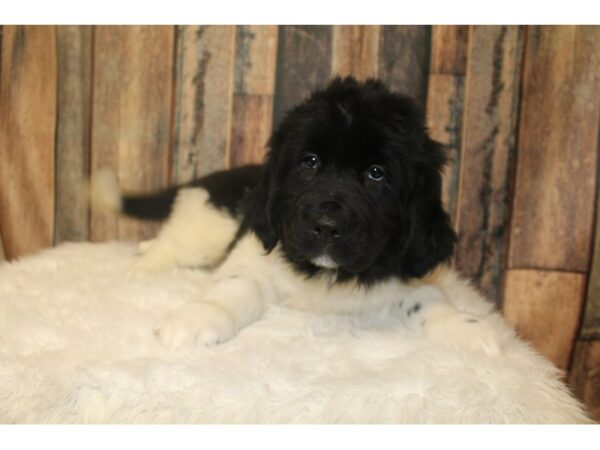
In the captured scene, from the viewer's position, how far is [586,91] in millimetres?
2439

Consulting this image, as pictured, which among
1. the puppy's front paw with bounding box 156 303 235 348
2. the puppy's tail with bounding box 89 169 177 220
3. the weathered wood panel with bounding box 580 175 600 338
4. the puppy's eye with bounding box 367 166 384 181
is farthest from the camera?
the puppy's tail with bounding box 89 169 177 220

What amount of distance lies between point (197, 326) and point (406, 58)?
5.48ft

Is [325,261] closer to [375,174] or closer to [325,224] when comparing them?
[325,224]

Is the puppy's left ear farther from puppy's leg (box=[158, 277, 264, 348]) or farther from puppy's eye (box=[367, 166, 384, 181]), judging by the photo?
puppy's leg (box=[158, 277, 264, 348])

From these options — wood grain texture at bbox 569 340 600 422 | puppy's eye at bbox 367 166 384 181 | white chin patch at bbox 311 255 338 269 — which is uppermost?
puppy's eye at bbox 367 166 384 181

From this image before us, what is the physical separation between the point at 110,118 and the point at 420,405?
2.10 m

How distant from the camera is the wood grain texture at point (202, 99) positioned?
9.30 feet

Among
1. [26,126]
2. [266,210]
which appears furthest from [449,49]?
[26,126]

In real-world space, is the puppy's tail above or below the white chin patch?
above

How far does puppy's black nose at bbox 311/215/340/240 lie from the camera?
6.05 ft

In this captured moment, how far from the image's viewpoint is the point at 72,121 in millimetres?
2809

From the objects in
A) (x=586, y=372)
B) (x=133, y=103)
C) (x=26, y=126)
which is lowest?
(x=586, y=372)

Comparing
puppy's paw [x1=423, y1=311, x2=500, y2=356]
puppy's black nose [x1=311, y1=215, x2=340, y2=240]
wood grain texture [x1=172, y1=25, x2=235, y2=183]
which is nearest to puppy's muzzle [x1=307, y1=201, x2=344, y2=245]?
puppy's black nose [x1=311, y1=215, x2=340, y2=240]

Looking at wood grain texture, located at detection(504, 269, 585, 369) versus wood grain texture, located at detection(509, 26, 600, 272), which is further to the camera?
wood grain texture, located at detection(504, 269, 585, 369)
